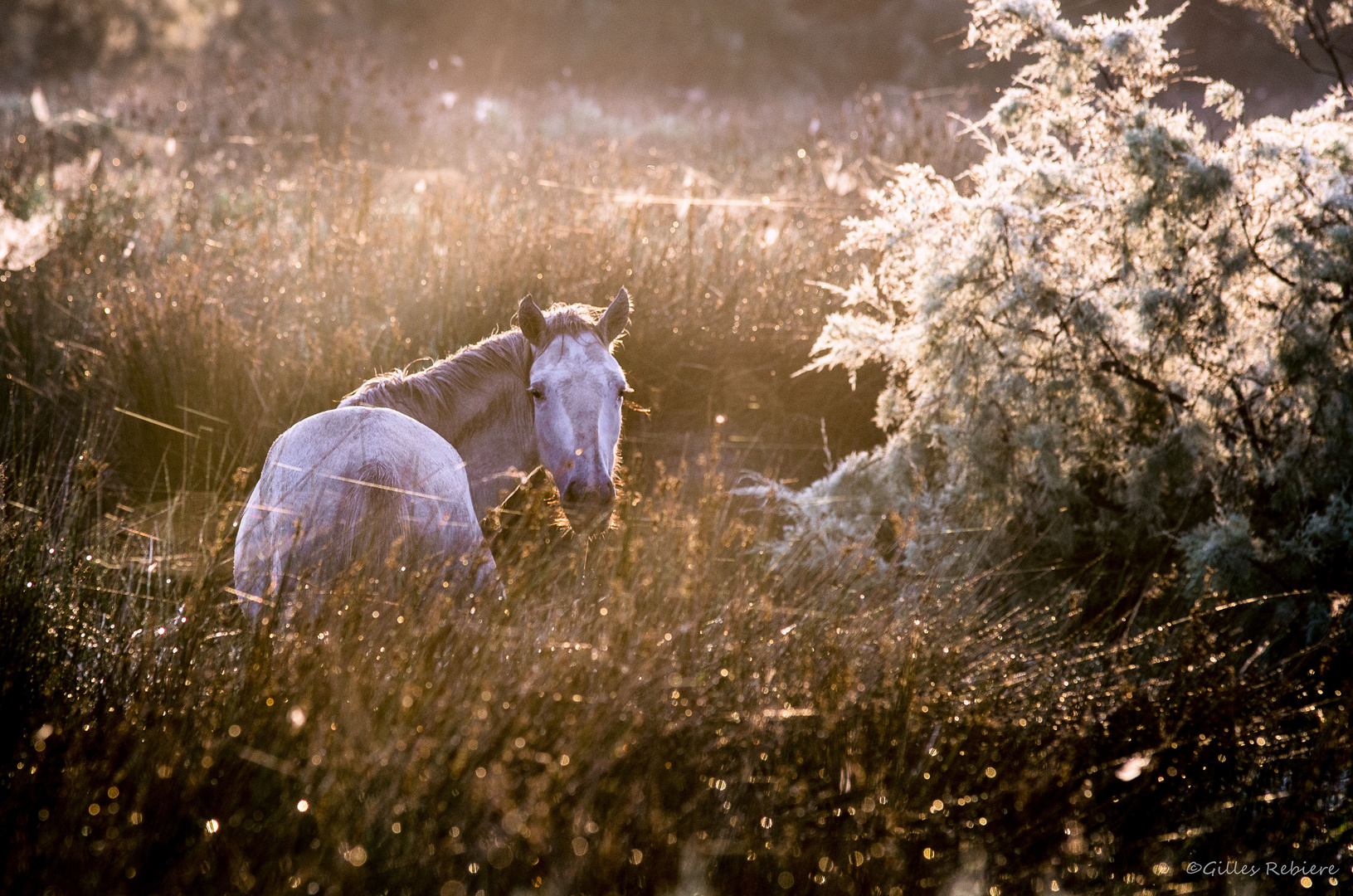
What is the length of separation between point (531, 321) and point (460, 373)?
36cm

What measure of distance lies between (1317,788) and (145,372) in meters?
5.35

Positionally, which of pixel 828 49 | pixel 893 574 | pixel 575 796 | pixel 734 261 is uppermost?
pixel 828 49

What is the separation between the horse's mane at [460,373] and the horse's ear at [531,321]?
0.03 metres

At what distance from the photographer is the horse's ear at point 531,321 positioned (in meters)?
3.15

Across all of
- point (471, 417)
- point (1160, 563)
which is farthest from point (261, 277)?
point (1160, 563)

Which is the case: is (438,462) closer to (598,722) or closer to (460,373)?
(460,373)

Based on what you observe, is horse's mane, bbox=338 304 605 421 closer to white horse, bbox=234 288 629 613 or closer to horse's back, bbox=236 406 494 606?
white horse, bbox=234 288 629 613

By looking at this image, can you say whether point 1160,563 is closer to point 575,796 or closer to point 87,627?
point 575,796

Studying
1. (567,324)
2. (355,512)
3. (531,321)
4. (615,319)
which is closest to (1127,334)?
(615,319)

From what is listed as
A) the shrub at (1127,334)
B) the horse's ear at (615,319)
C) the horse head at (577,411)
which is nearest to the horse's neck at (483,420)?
the horse head at (577,411)

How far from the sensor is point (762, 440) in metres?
5.66

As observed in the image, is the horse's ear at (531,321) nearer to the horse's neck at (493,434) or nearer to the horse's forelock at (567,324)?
the horse's forelock at (567,324)

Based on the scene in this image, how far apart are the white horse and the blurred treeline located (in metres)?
20.6

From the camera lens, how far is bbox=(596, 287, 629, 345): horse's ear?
3335mm
